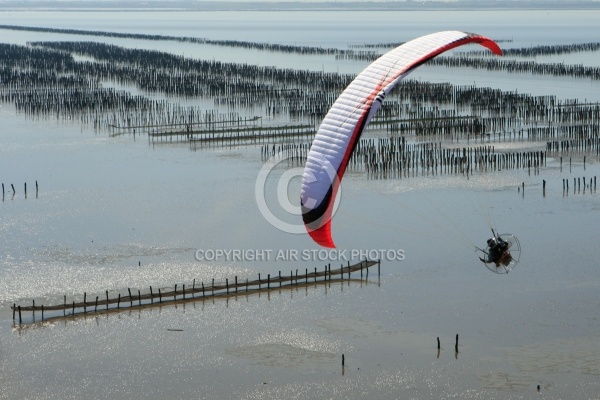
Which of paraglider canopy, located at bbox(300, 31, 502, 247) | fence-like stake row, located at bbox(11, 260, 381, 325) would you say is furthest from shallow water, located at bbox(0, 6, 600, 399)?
paraglider canopy, located at bbox(300, 31, 502, 247)

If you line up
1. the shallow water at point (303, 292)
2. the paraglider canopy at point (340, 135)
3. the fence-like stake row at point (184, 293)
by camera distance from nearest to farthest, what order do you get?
the paraglider canopy at point (340, 135) → the shallow water at point (303, 292) → the fence-like stake row at point (184, 293)

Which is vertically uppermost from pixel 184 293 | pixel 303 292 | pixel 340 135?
pixel 340 135

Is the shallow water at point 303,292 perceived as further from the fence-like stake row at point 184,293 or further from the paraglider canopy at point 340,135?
the paraglider canopy at point 340,135

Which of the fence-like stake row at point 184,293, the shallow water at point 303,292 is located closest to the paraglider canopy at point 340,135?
the shallow water at point 303,292

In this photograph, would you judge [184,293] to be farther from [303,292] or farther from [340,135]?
[340,135]

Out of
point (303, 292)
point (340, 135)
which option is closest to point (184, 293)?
point (303, 292)

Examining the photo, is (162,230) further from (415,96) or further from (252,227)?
(415,96)
